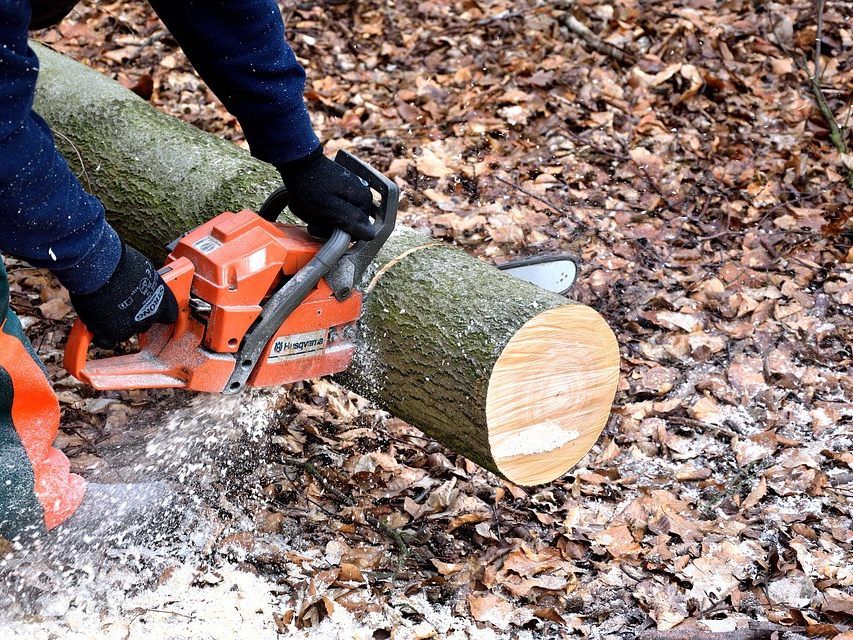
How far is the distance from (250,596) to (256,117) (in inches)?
61.4

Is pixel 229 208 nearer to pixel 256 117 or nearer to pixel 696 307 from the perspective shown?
pixel 256 117

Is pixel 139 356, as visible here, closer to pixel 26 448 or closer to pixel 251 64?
pixel 26 448

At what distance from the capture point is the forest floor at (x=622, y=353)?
2846 millimetres

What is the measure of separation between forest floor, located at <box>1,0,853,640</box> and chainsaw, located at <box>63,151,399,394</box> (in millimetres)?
628

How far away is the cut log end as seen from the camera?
2.81 metres

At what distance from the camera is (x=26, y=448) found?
104 inches

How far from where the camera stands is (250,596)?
281cm

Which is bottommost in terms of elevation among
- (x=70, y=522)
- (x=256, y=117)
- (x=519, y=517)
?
(x=519, y=517)

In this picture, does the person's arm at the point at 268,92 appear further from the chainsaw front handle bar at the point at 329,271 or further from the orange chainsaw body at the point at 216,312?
the orange chainsaw body at the point at 216,312

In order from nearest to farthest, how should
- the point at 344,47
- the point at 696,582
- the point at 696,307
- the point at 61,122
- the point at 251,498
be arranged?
the point at 696,582
the point at 251,498
the point at 61,122
the point at 696,307
the point at 344,47

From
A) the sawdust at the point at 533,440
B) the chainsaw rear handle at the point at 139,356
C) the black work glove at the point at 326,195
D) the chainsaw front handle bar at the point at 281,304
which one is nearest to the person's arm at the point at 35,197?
the chainsaw rear handle at the point at 139,356

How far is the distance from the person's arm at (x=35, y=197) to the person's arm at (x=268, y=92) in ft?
1.76

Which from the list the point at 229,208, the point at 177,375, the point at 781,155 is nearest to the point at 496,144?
the point at 781,155

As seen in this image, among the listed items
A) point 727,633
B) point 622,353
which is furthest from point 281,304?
point 622,353
